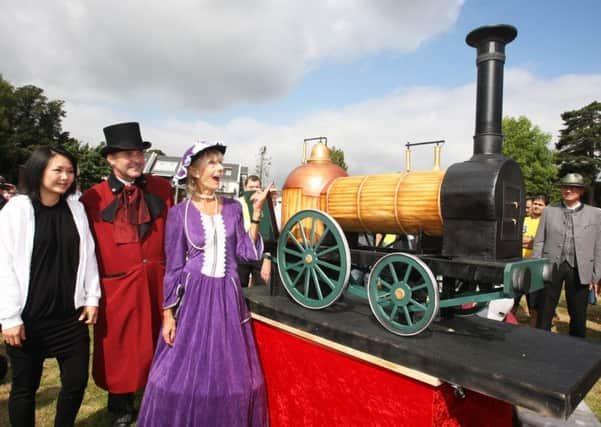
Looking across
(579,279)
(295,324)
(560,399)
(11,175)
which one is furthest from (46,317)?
(11,175)

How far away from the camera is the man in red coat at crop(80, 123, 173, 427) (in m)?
2.34

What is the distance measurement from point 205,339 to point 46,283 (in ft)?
2.70

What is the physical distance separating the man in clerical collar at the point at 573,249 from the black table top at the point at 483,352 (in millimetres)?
2446

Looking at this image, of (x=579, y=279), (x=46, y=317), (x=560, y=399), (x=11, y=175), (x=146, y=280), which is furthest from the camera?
(x=11, y=175)

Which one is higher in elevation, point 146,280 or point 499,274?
point 499,274

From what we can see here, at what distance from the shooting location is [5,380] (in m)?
3.36

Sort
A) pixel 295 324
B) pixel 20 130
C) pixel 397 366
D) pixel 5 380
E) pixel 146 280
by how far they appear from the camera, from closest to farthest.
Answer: pixel 397 366
pixel 295 324
pixel 146 280
pixel 5 380
pixel 20 130

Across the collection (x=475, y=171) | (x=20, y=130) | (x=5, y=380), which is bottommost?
(x=5, y=380)

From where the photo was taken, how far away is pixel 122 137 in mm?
2348

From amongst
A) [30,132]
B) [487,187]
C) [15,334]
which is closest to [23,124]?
[30,132]

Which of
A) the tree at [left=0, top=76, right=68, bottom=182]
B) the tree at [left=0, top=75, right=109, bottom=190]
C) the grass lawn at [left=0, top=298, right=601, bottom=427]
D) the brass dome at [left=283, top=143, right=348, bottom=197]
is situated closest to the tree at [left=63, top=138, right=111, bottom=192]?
the tree at [left=0, top=75, right=109, bottom=190]

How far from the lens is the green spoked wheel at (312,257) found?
2.15m

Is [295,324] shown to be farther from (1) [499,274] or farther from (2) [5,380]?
(2) [5,380]

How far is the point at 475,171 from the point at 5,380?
3.89m
